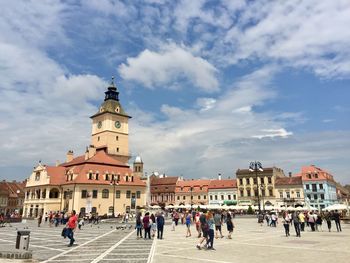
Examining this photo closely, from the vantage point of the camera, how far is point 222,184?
91.1 meters

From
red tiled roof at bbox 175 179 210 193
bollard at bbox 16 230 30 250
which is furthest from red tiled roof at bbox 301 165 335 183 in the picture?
bollard at bbox 16 230 30 250

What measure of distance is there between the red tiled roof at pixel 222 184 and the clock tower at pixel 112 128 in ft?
91.0

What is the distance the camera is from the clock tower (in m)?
77.9

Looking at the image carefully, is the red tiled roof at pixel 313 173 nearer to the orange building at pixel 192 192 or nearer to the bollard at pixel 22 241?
the orange building at pixel 192 192

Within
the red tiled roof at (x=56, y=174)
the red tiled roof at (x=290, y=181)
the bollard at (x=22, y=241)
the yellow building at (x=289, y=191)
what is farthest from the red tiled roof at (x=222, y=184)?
the bollard at (x=22, y=241)

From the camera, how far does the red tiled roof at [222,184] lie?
291ft

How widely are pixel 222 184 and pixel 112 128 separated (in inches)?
1385

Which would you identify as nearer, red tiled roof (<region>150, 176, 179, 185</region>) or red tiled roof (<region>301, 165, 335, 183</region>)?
red tiled roof (<region>301, 165, 335, 183</region>)

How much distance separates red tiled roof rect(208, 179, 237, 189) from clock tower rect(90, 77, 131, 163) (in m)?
27.7

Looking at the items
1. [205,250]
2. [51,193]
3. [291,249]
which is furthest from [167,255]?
[51,193]

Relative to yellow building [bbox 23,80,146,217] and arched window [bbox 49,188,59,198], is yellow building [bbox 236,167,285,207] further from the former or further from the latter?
arched window [bbox 49,188,59,198]

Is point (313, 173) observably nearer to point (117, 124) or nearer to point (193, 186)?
point (193, 186)

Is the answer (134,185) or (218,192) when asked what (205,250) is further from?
(218,192)

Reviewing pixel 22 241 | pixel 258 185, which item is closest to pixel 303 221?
pixel 22 241
